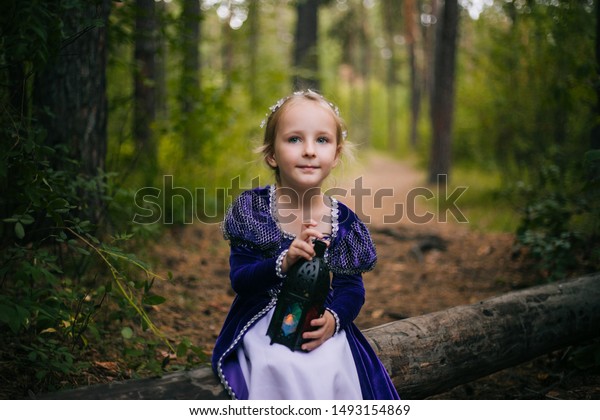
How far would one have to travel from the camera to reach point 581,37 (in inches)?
273

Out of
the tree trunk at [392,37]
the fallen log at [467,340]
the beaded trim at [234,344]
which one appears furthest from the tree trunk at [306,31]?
the tree trunk at [392,37]

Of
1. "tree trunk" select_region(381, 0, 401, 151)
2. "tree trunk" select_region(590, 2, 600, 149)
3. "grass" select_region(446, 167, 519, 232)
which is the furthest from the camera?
"tree trunk" select_region(381, 0, 401, 151)

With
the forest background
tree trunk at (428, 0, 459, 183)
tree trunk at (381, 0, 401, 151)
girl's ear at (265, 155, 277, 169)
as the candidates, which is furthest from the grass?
tree trunk at (381, 0, 401, 151)

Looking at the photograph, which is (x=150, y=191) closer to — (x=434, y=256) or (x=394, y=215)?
(x=434, y=256)

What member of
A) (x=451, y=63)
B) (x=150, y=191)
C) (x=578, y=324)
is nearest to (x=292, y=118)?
(x=578, y=324)

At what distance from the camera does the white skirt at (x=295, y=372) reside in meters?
2.01

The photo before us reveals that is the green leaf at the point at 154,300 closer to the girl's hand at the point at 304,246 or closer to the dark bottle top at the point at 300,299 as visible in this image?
the dark bottle top at the point at 300,299

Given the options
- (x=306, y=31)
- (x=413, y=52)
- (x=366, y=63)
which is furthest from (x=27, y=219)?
(x=366, y=63)

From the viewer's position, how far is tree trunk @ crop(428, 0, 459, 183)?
10.8 metres

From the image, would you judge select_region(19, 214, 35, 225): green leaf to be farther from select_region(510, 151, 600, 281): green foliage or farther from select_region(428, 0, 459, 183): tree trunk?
select_region(428, 0, 459, 183): tree trunk

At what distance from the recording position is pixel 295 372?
79.4 inches

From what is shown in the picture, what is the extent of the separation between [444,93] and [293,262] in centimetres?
1022

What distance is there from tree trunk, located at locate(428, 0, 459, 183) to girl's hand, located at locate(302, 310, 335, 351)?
9.89m
